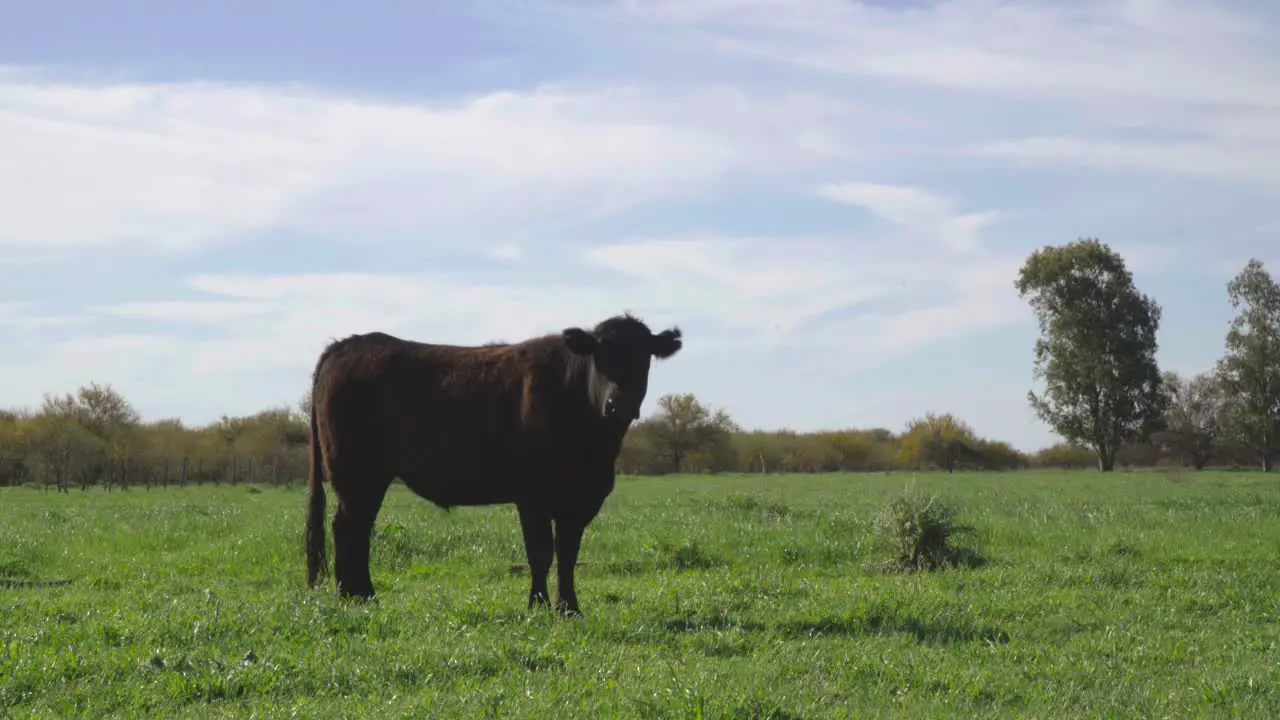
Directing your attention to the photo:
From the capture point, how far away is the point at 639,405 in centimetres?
1135

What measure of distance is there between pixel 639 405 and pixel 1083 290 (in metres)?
65.9

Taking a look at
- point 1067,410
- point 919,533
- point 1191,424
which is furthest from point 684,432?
point 919,533

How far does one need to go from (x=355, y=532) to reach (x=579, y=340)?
349 centimetres

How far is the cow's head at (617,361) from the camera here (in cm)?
1119

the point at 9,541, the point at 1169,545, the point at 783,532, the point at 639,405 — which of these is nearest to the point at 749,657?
the point at 639,405

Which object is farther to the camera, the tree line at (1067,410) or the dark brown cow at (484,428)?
→ the tree line at (1067,410)

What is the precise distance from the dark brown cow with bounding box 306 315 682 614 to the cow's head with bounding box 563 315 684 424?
0.01 m

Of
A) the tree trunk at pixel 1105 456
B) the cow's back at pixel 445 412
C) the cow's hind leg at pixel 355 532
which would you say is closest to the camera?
the cow's back at pixel 445 412

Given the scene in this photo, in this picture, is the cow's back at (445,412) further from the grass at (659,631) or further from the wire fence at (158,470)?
the wire fence at (158,470)

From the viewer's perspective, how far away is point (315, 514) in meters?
13.5

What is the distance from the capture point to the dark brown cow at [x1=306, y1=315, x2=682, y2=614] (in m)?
11.6

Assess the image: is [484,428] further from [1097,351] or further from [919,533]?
[1097,351]

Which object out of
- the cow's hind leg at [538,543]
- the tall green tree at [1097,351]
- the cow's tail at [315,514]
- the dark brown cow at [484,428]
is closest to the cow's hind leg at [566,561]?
the dark brown cow at [484,428]

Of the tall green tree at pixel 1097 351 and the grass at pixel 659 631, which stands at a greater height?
the tall green tree at pixel 1097 351
